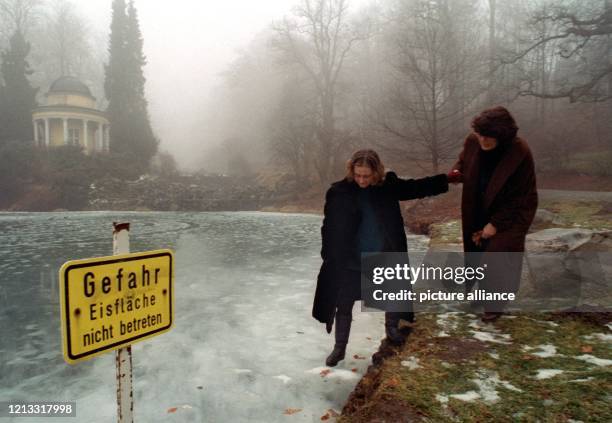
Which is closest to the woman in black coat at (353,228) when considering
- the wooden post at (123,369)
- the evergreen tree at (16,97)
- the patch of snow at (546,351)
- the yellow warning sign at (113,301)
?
the patch of snow at (546,351)

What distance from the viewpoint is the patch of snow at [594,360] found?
10.4 ft

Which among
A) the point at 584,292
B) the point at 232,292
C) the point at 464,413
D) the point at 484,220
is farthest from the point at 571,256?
the point at 232,292

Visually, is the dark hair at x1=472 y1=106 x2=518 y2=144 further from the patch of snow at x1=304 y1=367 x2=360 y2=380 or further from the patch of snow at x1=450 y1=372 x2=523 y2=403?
the patch of snow at x1=304 y1=367 x2=360 y2=380

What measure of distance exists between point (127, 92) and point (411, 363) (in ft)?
134

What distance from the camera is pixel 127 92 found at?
38375 mm

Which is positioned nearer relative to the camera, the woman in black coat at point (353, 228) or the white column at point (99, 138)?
the woman in black coat at point (353, 228)

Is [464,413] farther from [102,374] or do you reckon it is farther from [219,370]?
[102,374]

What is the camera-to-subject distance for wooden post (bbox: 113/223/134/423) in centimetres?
192

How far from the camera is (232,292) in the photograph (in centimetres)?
679

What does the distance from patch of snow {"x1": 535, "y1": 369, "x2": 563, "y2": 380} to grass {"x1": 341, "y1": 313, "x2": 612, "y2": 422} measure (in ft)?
0.12

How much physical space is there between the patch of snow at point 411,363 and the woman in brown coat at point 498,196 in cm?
126

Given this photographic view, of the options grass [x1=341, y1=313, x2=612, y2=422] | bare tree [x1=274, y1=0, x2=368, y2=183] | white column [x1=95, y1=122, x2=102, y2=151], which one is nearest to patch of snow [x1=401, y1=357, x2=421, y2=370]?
grass [x1=341, y1=313, x2=612, y2=422]

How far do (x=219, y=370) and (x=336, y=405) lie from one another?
49.1 inches

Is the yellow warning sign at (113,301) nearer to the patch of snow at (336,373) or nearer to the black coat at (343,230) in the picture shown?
the black coat at (343,230)
